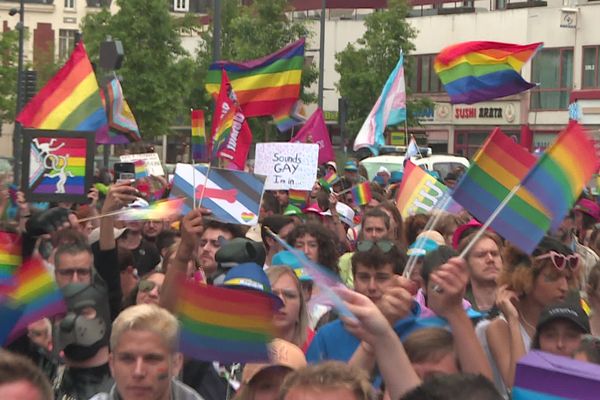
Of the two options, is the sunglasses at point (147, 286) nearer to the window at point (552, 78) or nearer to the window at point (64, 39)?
the window at point (552, 78)

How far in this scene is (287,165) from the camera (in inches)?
563

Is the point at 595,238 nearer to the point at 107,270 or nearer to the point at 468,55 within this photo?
the point at 468,55

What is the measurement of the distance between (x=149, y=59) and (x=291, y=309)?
3710cm

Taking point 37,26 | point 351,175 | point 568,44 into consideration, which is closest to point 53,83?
point 351,175

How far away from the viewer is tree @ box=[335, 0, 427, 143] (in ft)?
153

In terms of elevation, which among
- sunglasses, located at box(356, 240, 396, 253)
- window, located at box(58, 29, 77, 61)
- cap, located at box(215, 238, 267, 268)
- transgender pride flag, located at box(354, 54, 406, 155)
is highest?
window, located at box(58, 29, 77, 61)

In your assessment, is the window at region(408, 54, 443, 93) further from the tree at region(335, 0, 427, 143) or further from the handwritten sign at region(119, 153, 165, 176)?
the handwritten sign at region(119, 153, 165, 176)

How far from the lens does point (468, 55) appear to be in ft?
36.7

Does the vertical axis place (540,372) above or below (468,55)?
below

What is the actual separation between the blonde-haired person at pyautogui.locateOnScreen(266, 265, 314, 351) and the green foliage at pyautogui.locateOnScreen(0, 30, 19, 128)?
1709 inches

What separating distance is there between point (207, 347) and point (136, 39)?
3899 centimetres

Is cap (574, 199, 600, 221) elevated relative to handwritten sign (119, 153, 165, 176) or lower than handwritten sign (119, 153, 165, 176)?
lower

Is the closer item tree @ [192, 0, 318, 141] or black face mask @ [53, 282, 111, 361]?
black face mask @ [53, 282, 111, 361]

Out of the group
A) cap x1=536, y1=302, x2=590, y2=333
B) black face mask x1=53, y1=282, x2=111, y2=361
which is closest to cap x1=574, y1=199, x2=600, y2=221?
cap x1=536, y1=302, x2=590, y2=333
